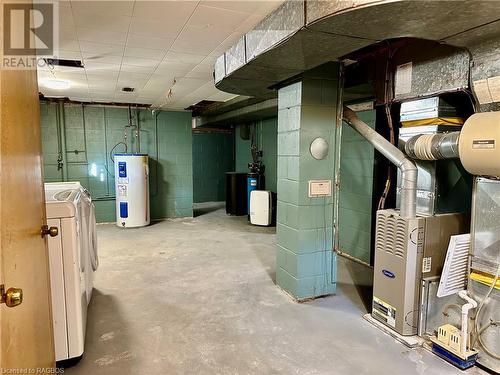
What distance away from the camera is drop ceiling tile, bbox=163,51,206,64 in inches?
122

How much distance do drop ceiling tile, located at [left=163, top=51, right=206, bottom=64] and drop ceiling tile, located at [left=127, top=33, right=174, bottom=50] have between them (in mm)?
A: 184

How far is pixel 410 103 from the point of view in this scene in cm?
256

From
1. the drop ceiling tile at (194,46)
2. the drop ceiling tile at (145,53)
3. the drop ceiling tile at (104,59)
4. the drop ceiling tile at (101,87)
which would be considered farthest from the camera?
the drop ceiling tile at (101,87)

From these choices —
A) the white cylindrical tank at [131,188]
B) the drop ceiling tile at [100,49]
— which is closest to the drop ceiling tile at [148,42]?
the drop ceiling tile at [100,49]

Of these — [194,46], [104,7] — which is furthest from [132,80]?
[104,7]

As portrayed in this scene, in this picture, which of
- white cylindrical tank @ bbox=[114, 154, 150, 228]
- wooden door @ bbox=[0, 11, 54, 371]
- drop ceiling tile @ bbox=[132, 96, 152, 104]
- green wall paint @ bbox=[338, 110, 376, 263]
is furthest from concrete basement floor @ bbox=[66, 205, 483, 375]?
drop ceiling tile @ bbox=[132, 96, 152, 104]

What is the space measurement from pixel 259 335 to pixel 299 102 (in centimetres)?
195

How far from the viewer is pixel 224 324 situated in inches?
106

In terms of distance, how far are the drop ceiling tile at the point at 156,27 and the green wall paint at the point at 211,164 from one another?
632cm

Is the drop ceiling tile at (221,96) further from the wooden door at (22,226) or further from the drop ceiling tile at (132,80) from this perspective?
the wooden door at (22,226)

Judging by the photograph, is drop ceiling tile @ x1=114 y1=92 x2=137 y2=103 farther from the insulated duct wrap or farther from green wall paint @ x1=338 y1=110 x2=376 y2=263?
the insulated duct wrap

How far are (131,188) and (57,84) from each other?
2.09m

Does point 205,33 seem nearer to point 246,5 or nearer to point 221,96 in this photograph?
point 246,5

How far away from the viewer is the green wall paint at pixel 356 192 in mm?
4074
